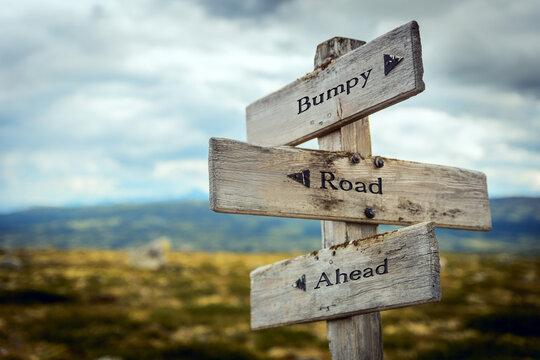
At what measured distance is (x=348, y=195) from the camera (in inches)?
102

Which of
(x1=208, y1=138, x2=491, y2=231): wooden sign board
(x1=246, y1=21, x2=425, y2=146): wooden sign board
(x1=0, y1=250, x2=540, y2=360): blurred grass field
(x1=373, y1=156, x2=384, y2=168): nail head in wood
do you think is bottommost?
(x1=0, y1=250, x2=540, y2=360): blurred grass field

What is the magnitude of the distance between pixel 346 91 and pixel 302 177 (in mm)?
687

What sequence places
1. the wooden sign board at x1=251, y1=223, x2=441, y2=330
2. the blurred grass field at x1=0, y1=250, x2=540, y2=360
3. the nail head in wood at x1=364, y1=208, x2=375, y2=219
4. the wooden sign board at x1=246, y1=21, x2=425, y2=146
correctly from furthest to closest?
1. the blurred grass field at x1=0, y1=250, x2=540, y2=360
2. the nail head in wood at x1=364, y1=208, x2=375, y2=219
3. the wooden sign board at x1=246, y1=21, x2=425, y2=146
4. the wooden sign board at x1=251, y1=223, x2=441, y2=330

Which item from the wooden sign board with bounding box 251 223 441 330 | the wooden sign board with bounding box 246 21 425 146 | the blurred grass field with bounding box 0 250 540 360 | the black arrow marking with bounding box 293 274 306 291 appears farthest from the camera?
the blurred grass field with bounding box 0 250 540 360

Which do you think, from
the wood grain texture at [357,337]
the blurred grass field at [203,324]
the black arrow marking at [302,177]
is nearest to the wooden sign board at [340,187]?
the black arrow marking at [302,177]

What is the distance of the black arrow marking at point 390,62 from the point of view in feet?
7.95

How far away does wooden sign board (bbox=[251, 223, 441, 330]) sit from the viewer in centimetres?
220

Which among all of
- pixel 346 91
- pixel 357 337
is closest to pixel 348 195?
pixel 346 91

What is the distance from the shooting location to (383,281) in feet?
7.70

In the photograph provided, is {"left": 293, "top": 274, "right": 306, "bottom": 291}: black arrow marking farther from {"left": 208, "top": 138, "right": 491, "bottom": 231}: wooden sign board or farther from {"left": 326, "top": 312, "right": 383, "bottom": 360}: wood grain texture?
{"left": 208, "top": 138, "right": 491, "bottom": 231}: wooden sign board

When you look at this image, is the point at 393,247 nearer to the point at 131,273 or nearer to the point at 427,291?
the point at 427,291

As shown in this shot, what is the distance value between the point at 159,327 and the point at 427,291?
43.2 ft

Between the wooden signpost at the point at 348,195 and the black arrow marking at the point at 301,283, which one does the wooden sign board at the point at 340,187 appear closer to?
the wooden signpost at the point at 348,195

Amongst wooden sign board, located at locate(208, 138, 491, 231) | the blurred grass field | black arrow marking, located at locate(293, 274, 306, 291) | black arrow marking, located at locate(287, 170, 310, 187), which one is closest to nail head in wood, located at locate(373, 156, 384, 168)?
wooden sign board, located at locate(208, 138, 491, 231)
